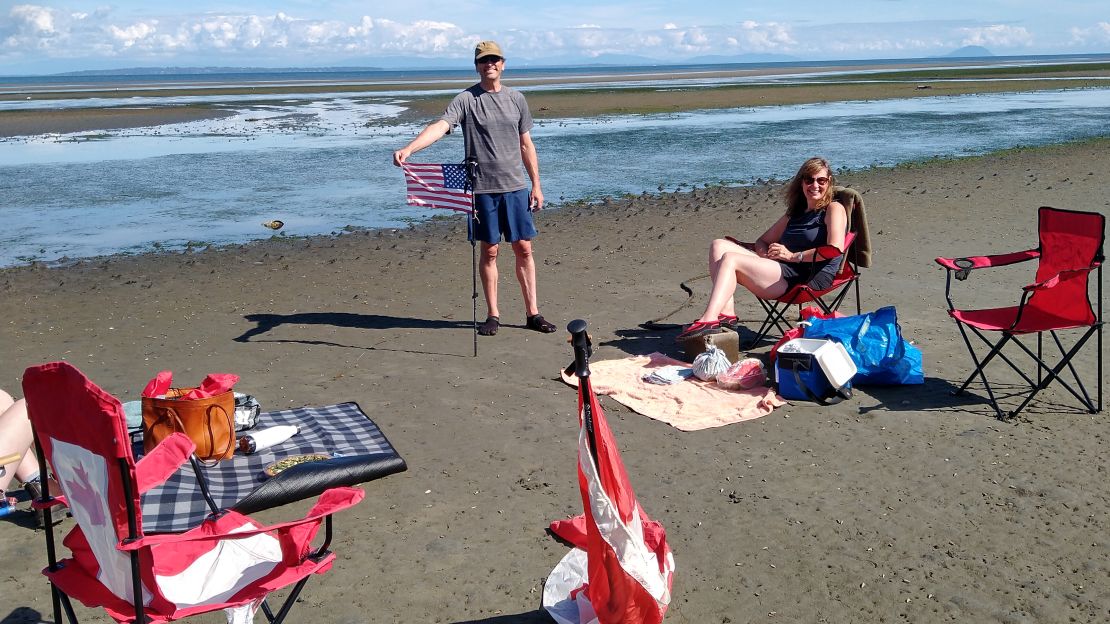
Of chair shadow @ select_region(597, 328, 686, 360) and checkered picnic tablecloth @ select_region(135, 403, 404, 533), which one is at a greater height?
checkered picnic tablecloth @ select_region(135, 403, 404, 533)

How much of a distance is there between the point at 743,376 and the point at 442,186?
2563 mm

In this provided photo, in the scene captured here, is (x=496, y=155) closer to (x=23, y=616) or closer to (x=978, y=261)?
(x=978, y=261)

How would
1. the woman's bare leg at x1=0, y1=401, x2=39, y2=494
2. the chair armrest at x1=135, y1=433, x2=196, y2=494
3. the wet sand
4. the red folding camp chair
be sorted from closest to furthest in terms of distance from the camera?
the chair armrest at x1=135, y1=433, x2=196, y2=494 → the wet sand → the woman's bare leg at x1=0, y1=401, x2=39, y2=494 → the red folding camp chair

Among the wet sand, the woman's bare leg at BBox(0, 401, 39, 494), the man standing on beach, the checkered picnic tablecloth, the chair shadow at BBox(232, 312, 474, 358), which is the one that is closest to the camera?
the wet sand

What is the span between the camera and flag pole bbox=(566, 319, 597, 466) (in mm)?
2625

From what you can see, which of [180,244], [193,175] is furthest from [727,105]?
[180,244]

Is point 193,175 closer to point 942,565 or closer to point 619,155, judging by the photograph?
point 619,155

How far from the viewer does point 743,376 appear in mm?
5988

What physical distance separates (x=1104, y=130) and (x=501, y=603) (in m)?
23.7

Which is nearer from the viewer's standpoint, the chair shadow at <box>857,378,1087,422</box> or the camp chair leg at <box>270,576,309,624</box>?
Answer: the camp chair leg at <box>270,576,309,624</box>

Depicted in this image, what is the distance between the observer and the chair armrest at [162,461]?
2771 mm

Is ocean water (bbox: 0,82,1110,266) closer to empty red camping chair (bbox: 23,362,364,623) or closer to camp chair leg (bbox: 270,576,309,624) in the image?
empty red camping chair (bbox: 23,362,364,623)

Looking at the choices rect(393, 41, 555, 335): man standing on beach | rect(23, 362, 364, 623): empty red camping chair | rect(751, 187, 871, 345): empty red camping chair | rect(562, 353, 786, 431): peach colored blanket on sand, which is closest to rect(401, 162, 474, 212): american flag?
rect(393, 41, 555, 335): man standing on beach

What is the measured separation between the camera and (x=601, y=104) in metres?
39.5
